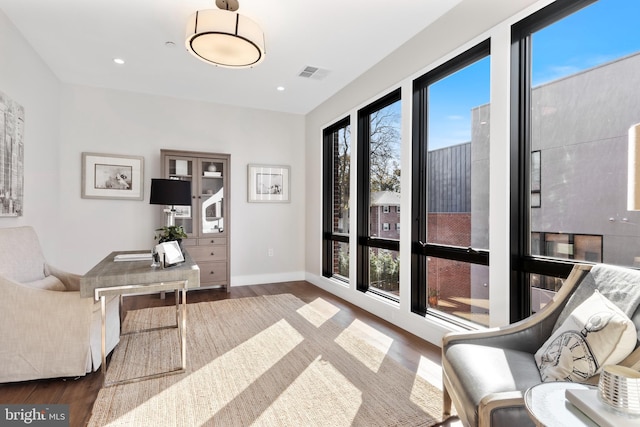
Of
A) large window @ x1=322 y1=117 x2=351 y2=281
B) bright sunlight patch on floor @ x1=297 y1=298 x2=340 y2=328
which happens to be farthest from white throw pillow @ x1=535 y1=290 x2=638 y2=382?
large window @ x1=322 y1=117 x2=351 y2=281

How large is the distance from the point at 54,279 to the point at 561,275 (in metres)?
3.60

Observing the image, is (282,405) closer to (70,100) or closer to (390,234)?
(390,234)

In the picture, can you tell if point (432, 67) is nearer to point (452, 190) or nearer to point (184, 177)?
point (452, 190)

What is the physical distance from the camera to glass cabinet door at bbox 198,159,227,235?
4.62 metres

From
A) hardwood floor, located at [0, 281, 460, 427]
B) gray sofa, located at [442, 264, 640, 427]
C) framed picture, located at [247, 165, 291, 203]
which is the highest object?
framed picture, located at [247, 165, 291, 203]

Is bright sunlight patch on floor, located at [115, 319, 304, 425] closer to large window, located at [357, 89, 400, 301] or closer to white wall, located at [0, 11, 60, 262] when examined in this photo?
large window, located at [357, 89, 400, 301]

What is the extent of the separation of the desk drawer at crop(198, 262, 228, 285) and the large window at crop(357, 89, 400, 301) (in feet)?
6.30

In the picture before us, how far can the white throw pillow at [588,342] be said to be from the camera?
1.27 metres

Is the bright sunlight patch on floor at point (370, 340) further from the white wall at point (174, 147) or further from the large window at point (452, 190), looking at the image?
the white wall at point (174, 147)

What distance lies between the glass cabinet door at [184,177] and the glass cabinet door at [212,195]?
13 centimetres

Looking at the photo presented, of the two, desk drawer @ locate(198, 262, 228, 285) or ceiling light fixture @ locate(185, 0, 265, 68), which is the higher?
ceiling light fixture @ locate(185, 0, 265, 68)

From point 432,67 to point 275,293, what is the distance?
3.29 m

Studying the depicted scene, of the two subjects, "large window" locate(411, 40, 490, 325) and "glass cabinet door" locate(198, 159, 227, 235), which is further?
"glass cabinet door" locate(198, 159, 227, 235)

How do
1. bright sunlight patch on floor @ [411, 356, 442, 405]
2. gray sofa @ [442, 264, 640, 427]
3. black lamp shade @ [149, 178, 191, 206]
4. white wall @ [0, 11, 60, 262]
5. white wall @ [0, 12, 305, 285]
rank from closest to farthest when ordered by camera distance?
1. gray sofa @ [442, 264, 640, 427]
2. bright sunlight patch on floor @ [411, 356, 442, 405]
3. white wall @ [0, 11, 60, 262]
4. black lamp shade @ [149, 178, 191, 206]
5. white wall @ [0, 12, 305, 285]
